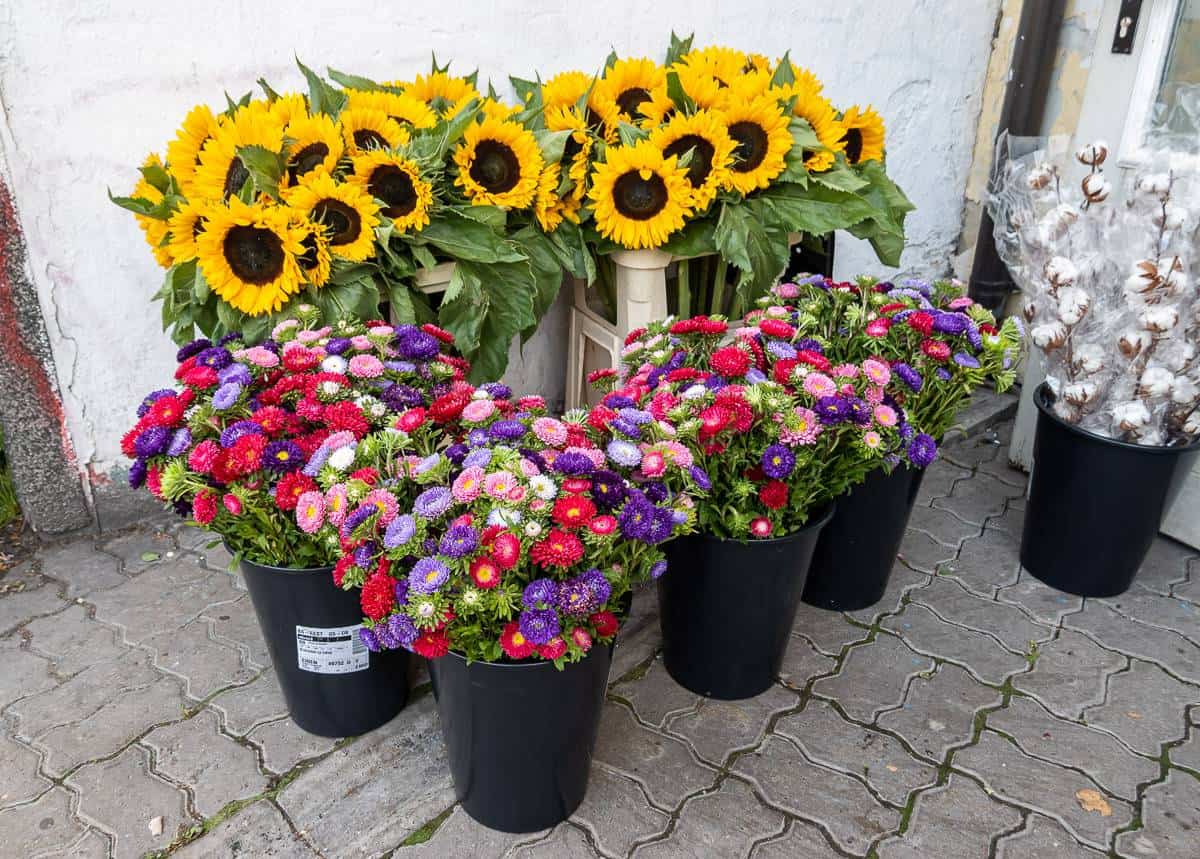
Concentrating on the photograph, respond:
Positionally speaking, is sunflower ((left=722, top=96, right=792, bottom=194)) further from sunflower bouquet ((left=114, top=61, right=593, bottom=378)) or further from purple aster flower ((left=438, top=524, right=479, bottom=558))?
purple aster flower ((left=438, top=524, right=479, bottom=558))

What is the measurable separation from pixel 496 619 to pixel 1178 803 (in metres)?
1.56

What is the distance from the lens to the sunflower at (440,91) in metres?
2.40

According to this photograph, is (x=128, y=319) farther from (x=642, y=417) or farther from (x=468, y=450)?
(x=642, y=417)

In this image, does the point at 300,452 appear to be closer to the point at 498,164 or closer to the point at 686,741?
the point at 498,164

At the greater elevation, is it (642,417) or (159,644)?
(642,417)

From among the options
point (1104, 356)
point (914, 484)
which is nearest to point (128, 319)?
point (914, 484)

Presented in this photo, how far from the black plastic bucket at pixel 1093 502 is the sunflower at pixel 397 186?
177cm

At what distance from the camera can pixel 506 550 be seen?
4.76ft

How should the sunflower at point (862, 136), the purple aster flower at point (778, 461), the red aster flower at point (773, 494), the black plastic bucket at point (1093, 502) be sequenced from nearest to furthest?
the purple aster flower at point (778, 461) < the red aster flower at point (773, 494) < the black plastic bucket at point (1093, 502) < the sunflower at point (862, 136)

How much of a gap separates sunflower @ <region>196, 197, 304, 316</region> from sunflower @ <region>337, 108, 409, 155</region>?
0.88 ft

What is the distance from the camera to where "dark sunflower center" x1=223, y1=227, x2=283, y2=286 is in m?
2.02

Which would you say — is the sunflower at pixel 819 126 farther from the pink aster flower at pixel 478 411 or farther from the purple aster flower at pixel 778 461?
the pink aster flower at pixel 478 411

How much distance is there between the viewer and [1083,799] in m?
2.03

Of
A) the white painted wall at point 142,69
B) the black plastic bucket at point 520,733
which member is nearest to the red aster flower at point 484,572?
the black plastic bucket at point 520,733
